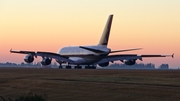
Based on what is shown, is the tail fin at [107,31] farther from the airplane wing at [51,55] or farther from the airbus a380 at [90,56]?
the airplane wing at [51,55]

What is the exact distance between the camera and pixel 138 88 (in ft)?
102

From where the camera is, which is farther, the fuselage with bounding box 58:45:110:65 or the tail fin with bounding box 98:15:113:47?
the tail fin with bounding box 98:15:113:47

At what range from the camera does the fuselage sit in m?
79.7

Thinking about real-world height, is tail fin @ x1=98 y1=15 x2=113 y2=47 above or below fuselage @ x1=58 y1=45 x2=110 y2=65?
above

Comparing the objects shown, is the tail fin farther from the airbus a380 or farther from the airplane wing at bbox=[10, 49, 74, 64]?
the airplane wing at bbox=[10, 49, 74, 64]

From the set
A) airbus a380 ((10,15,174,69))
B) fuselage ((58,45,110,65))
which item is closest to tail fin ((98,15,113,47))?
airbus a380 ((10,15,174,69))

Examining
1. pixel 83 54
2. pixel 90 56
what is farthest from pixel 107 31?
pixel 83 54

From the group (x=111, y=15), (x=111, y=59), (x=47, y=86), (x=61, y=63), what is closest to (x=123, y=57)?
(x=111, y=59)

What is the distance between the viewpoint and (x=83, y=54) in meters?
85.4

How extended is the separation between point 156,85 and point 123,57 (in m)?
50.1

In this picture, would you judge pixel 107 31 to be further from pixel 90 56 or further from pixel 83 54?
pixel 83 54

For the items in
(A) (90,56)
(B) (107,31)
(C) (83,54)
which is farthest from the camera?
(C) (83,54)

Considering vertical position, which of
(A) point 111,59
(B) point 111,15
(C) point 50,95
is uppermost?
(B) point 111,15

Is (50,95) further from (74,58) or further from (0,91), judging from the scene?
(74,58)
